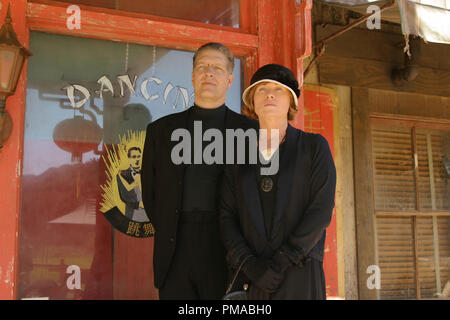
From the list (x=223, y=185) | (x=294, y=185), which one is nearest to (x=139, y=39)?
(x=223, y=185)

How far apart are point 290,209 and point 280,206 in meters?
0.05

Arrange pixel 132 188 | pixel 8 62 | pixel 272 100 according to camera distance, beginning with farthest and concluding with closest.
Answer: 1. pixel 132 188
2. pixel 8 62
3. pixel 272 100

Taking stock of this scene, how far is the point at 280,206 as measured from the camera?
A: 2301mm

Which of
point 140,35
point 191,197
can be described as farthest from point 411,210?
point 191,197

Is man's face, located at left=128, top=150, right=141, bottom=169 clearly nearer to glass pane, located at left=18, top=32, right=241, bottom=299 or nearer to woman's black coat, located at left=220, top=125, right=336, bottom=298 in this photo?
glass pane, located at left=18, top=32, right=241, bottom=299

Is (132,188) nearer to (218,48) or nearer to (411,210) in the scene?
(218,48)

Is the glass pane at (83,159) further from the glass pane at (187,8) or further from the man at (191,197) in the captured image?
the man at (191,197)

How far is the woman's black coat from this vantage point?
2240mm

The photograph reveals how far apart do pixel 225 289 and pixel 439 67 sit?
4.70m

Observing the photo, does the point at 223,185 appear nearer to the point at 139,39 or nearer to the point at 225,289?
the point at 225,289

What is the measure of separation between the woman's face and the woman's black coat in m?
0.18

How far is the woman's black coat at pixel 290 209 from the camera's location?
2240 mm

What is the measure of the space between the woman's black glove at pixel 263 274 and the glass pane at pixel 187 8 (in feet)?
7.31

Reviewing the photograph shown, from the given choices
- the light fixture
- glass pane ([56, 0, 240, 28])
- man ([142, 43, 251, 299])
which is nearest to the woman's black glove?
man ([142, 43, 251, 299])
